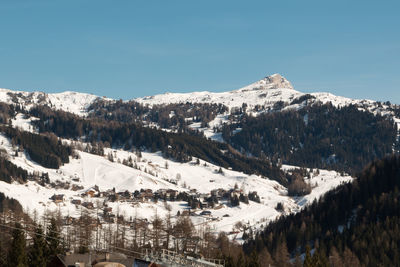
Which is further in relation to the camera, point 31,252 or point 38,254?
point 31,252

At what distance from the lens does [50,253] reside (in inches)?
4035

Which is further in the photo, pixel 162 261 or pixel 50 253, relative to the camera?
pixel 50 253

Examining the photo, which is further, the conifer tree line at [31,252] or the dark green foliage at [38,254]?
the dark green foliage at [38,254]

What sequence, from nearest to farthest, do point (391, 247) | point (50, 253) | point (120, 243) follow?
point (50, 253) < point (120, 243) < point (391, 247)

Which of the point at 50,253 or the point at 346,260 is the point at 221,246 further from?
the point at 50,253

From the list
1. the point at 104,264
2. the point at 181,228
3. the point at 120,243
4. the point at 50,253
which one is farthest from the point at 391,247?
the point at 104,264

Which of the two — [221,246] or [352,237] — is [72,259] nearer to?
[221,246]

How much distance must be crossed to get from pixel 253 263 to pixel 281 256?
6812 centimetres

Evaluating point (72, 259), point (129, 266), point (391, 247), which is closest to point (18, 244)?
point (72, 259)

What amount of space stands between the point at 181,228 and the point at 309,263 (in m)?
75.1

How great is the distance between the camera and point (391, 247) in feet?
615

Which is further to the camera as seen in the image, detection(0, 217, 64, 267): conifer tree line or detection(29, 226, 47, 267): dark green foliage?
detection(29, 226, 47, 267): dark green foliage

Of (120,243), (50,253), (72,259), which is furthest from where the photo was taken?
(120,243)

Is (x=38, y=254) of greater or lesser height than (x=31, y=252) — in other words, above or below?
below
